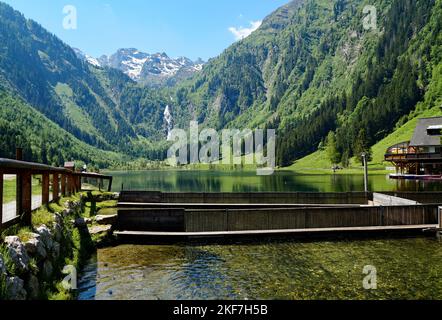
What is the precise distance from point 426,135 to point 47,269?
115 meters

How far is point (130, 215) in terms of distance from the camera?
96.5 ft

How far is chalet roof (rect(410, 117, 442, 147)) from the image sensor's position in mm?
103744

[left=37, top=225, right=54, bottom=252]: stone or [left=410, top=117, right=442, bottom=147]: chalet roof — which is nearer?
[left=37, top=225, right=54, bottom=252]: stone

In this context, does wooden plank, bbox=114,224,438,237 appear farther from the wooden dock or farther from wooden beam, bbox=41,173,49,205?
wooden beam, bbox=41,173,49,205

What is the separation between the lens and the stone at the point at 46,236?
1456 cm

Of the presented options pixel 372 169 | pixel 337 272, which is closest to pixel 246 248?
pixel 337 272

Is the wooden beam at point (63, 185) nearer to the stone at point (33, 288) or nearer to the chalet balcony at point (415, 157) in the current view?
the stone at point (33, 288)

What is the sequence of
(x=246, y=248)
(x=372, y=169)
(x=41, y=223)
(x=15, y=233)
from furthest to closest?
(x=372, y=169) < (x=246, y=248) < (x=41, y=223) < (x=15, y=233)

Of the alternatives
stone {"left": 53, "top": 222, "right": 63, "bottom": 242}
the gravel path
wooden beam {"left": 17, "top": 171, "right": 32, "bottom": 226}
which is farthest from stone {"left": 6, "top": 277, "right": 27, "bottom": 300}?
stone {"left": 53, "top": 222, "right": 63, "bottom": 242}

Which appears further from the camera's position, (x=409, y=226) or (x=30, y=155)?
(x=30, y=155)

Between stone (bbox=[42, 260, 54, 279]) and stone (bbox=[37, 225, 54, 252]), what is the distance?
856mm

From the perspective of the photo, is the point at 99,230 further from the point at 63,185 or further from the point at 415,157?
the point at 415,157

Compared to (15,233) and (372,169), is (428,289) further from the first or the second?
(372,169)
